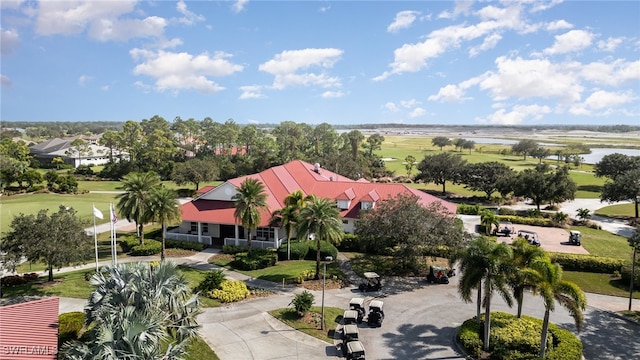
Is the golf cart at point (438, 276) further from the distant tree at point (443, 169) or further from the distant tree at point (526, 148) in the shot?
the distant tree at point (526, 148)

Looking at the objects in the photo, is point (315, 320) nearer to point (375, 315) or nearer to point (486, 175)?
point (375, 315)

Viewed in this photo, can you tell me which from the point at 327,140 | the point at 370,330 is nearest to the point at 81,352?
the point at 370,330

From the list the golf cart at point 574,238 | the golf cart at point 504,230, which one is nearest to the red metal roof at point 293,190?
the golf cart at point 504,230

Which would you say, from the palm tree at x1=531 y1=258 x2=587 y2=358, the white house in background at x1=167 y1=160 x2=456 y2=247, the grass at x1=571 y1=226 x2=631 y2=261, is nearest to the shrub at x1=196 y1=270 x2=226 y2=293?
the white house in background at x1=167 y1=160 x2=456 y2=247

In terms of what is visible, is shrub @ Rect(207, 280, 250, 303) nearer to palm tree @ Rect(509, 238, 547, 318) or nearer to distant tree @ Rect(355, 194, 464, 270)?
distant tree @ Rect(355, 194, 464, 270)

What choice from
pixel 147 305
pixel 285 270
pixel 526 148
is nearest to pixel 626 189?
pixel 285 270

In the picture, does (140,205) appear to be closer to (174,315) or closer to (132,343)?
(174,315)

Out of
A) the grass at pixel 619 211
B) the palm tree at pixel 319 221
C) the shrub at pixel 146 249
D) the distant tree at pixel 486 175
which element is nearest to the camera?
the palm tree at pixel 319 221
